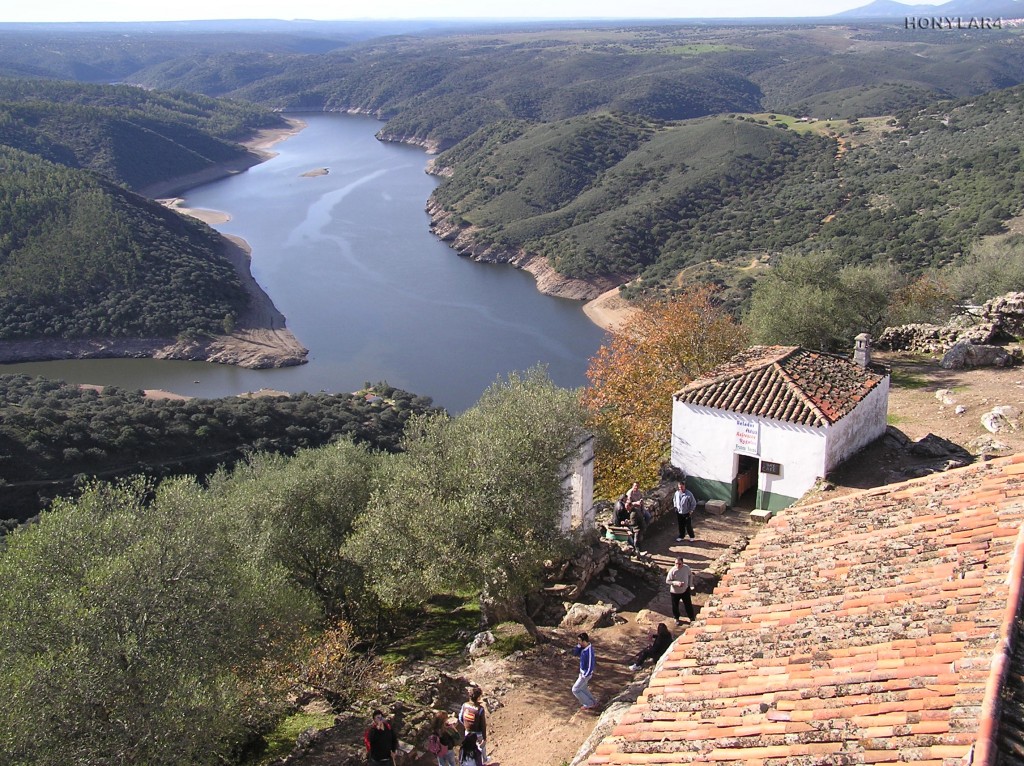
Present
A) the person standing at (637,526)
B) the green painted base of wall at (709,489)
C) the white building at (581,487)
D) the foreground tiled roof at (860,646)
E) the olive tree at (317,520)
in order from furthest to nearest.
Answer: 1. the green painted base of wall at (709,489)
2. the person standing at (637,526)
3. the olive tree at (317,520)
4. the white building at (581,487)
5. the foreground tiled roof at (860,646)

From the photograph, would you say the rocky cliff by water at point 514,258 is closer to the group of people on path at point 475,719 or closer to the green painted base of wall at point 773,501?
the green painted base of wall at point 773,501

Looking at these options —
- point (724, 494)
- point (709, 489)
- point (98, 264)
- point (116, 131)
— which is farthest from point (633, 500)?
point (116, 131)

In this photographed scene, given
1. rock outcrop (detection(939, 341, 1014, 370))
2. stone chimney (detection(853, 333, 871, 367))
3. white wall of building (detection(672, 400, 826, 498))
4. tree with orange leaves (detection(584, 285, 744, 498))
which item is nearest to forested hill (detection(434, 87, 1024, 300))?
tree with orange leaves (detection(584, 285, 744, 498))

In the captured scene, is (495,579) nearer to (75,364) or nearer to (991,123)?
(75,364)

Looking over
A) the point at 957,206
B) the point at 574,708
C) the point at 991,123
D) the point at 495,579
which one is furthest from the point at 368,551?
the point at 991,123

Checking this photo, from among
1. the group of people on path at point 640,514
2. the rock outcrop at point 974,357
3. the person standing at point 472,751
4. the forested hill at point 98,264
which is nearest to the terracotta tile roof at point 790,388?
the group of people on path at point 640,514

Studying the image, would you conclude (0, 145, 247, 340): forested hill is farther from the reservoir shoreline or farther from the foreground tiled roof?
the foreground tiled roof

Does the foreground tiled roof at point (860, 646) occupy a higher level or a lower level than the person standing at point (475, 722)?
higher
